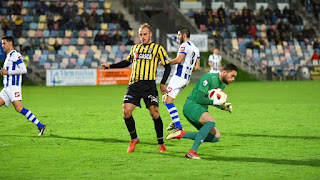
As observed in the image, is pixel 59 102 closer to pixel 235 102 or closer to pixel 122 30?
pixel 235 102

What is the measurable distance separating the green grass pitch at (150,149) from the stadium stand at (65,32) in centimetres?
1798

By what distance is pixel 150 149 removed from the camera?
9172mm

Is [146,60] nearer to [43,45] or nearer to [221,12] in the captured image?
[43,45]

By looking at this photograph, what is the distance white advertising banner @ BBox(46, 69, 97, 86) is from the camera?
3172cm

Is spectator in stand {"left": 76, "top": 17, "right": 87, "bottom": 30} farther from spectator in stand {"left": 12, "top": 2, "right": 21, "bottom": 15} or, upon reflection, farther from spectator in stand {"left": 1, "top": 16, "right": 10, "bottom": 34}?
spectator in stand {"left": 1, "top": 16, "right": 10, "bottom": 34}

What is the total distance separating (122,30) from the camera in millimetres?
36438

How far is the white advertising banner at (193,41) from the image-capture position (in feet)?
116

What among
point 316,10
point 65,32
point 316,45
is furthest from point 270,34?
point 65,32

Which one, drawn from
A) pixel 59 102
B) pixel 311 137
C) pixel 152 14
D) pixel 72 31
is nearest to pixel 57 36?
pixel 72 31

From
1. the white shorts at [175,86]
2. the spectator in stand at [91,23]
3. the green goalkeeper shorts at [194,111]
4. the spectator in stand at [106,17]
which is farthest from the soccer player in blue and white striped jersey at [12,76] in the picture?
the spectator in stand at [106,17]

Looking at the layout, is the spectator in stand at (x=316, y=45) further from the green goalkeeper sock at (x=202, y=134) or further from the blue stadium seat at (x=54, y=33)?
the green goalkeeper sock at (x=202, y=134)

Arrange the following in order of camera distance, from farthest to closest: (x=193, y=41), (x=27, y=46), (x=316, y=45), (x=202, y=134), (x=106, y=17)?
(x=316, y=45) → (x=106, y=17) → (x=193, y=41) → (x=27, y=46) → (x=202, y=134)

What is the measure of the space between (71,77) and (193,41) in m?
8.45

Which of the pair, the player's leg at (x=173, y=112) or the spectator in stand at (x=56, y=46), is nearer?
the player's leg at (x=173, y=112)
